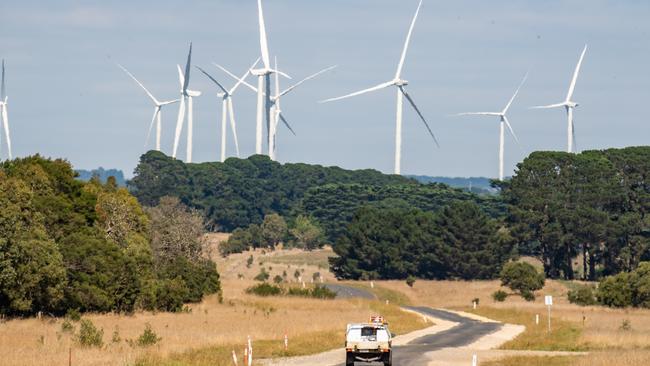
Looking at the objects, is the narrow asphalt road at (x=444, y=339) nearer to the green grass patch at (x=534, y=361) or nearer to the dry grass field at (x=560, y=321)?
the dry grass field at (x=560, y=321)

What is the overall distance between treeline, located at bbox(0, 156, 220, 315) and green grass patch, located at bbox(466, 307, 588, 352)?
76.1 ft

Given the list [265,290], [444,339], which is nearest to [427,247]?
[265,290]

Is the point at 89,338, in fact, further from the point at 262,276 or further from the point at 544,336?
the point at 262,276

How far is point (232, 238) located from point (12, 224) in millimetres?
129486

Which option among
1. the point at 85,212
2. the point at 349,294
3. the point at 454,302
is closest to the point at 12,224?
the point at 85,212

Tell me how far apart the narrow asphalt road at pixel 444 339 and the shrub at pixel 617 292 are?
1386 cm

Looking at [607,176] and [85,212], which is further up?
[607,176]

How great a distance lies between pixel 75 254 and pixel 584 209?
3592 inches

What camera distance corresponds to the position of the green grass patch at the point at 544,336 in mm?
63344

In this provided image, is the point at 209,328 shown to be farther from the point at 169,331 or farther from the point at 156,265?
the point at 156,265

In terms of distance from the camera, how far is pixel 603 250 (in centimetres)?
16025

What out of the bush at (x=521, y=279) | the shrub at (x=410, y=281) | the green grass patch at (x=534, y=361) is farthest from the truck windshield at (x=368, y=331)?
the shrub at (x=410, y=281)

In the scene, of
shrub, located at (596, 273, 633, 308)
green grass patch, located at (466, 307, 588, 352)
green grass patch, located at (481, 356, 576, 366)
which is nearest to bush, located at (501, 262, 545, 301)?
shrub, located at (596, 273, 633, 308)

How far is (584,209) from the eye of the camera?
155875 millimetres
